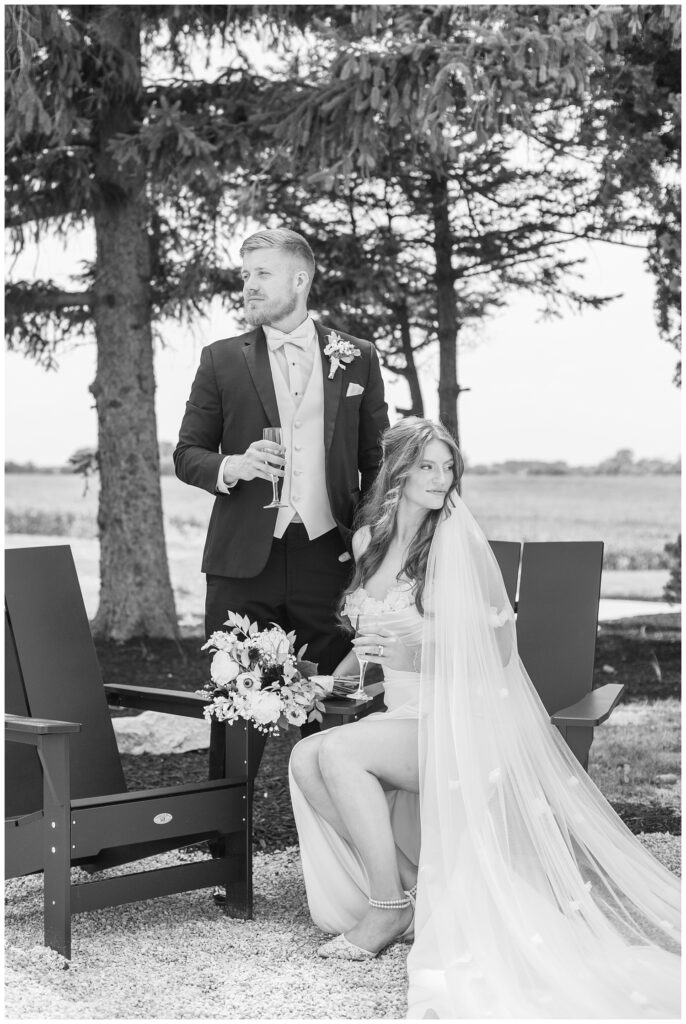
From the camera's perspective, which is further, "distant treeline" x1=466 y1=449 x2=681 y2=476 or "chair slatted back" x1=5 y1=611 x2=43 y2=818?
"distant treeline" x1=466 y1=449 x2=681 y2=476

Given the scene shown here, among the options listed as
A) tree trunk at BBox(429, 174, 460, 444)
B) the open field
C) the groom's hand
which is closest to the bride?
the groom's hand

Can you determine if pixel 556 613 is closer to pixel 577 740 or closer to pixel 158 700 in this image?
pixel 577 740

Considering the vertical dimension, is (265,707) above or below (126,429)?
below

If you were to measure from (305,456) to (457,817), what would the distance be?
118cm

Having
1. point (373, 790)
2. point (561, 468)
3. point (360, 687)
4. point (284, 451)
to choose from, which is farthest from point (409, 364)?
point (373, 790)

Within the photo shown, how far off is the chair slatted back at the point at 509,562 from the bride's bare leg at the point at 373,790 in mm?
905

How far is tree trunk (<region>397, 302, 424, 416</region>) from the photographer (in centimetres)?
824

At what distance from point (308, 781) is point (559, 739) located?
68 centimetres

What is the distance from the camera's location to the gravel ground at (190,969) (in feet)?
8.34

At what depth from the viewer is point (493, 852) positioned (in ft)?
8.72

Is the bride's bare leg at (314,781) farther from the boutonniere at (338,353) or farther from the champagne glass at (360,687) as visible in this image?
the boutonniere at (338,353)

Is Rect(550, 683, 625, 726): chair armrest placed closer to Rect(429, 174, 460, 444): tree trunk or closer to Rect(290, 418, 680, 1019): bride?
Rect(290, 418, 680, 1019): bride

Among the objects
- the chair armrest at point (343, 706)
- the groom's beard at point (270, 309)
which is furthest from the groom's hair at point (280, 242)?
the chair armrest at point (343, 706)

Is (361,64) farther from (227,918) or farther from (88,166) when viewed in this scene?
(227,918)
